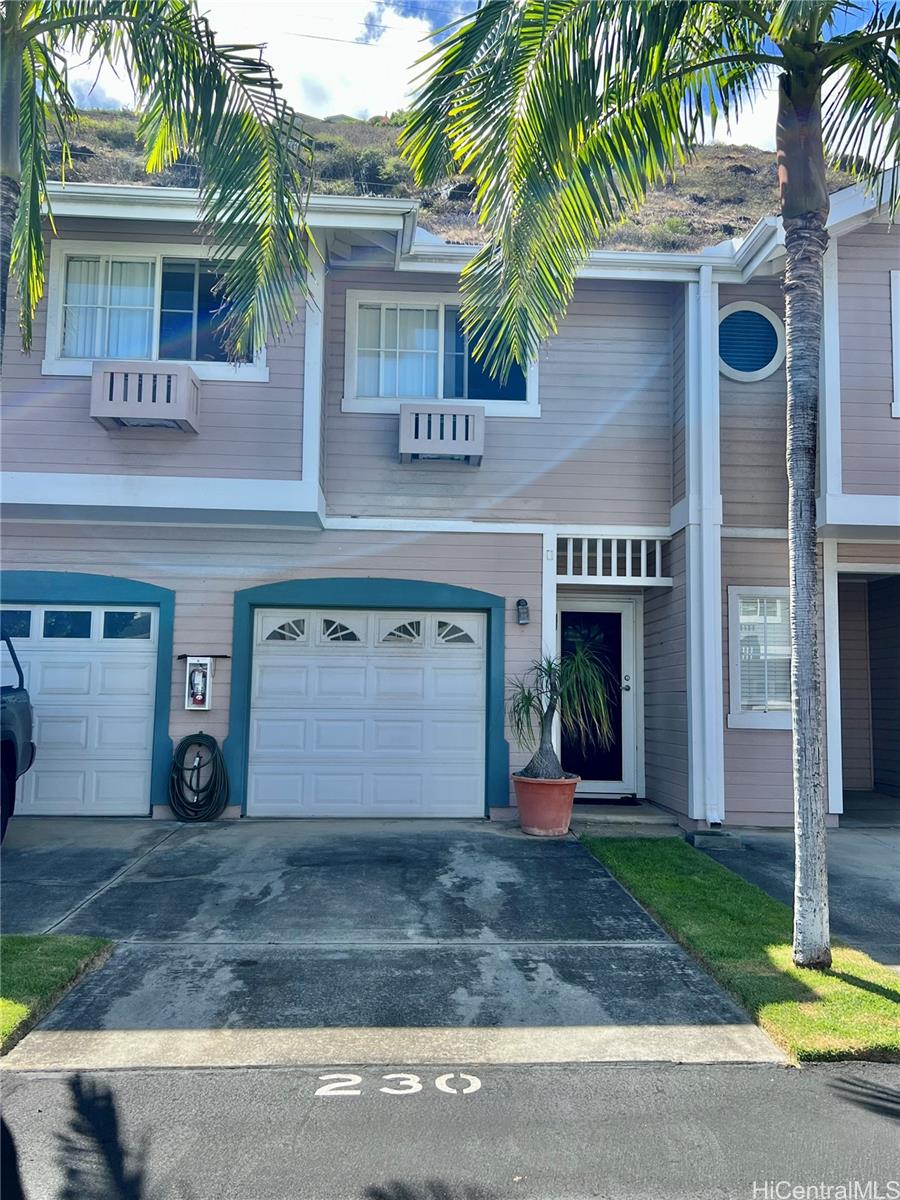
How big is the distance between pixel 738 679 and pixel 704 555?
1.27 m

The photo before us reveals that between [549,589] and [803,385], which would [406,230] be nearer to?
[549,589]

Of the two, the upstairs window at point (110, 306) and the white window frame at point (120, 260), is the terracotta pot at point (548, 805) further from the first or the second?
the upstairs window at point (110, 306)

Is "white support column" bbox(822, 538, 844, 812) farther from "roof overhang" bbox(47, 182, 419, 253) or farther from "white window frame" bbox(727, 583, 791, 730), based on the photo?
"roof overhang" bbox(47, 182, 419, 253)

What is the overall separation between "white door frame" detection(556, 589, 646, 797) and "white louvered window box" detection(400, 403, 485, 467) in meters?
2.14

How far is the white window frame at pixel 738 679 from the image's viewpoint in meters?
8.48

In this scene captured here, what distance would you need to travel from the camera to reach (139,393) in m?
7.81

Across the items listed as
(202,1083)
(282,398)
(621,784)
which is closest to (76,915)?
(202,1083)

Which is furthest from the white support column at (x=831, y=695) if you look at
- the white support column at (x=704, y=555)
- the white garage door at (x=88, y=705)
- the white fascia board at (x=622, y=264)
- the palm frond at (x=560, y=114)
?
the white garage door at (x=88, y=705)

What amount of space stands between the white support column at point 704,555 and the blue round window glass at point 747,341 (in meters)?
0.36

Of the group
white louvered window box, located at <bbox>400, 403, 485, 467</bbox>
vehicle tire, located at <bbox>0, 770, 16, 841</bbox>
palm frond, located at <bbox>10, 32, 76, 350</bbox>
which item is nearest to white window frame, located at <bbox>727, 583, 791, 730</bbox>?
white louvered window box, located at <bbox>400, 403, 485, 467</bbox>

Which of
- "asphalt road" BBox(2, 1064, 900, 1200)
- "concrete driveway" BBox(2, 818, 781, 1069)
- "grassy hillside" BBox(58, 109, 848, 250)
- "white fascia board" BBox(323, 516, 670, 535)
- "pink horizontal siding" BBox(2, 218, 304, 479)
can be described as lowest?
"asphalt road" BBox(2, 1064, 900, 1200)

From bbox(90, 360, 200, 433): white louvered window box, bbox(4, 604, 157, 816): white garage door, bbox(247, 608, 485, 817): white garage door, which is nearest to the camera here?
bbox(90, 360, 200, 433): white louvered window box

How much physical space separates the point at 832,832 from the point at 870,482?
3.33 meters

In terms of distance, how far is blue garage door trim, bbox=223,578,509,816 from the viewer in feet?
28.3
